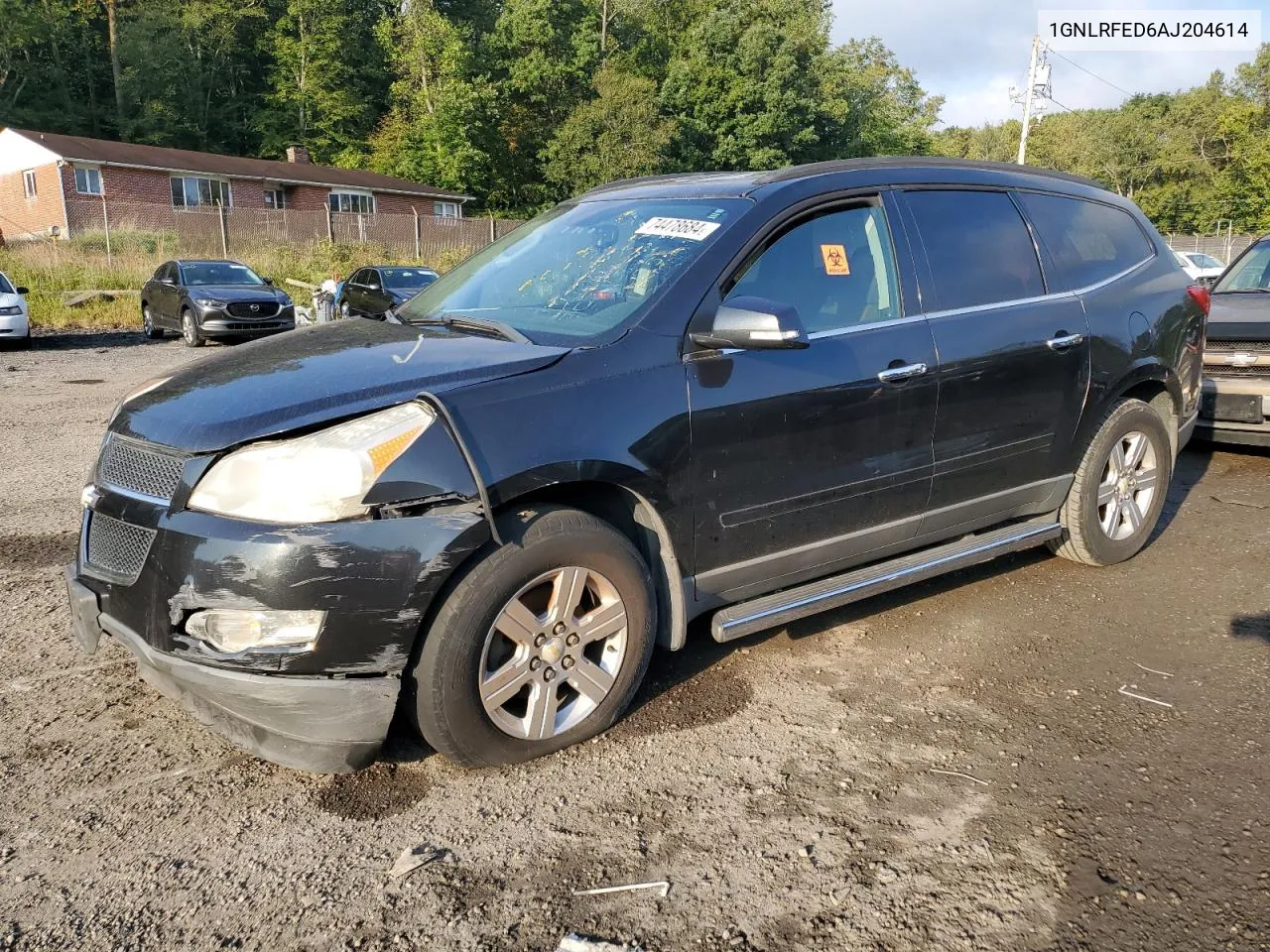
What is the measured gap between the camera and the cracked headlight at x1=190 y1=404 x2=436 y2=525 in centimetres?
257

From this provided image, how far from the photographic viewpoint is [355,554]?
100 inches

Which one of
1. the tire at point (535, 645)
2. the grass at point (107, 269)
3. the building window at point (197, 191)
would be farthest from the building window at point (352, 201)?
the tire at point (535, 645)

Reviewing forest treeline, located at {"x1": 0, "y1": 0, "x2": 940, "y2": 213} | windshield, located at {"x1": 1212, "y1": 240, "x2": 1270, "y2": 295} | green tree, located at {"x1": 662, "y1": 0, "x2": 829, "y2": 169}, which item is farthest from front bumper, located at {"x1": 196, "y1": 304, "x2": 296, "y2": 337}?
green tree, located at {"x1": 662, "y1": 0, "x2": 829, "y2": 169}

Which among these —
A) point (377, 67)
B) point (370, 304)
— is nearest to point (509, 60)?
point (377, 67)

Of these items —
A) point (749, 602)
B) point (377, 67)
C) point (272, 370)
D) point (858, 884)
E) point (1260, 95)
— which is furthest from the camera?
point (1260, 95)

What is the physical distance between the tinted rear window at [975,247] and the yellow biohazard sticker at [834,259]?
0.44 m

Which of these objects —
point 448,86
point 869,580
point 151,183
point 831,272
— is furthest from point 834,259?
point 448,86

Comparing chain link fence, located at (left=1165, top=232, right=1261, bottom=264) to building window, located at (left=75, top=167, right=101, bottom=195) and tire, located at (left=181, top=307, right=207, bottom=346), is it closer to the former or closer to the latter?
tire, located at (left=181, top=307, right=207, bottom=346)

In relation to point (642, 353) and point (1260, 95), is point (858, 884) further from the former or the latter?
point (1260, 95)

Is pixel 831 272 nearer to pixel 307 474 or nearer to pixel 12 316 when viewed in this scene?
pixel 307 474

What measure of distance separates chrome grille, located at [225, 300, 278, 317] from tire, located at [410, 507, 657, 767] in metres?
16.5

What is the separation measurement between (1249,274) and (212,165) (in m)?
40.2

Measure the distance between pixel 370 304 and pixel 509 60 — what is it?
124 feet

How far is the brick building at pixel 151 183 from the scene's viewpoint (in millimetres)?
35384
